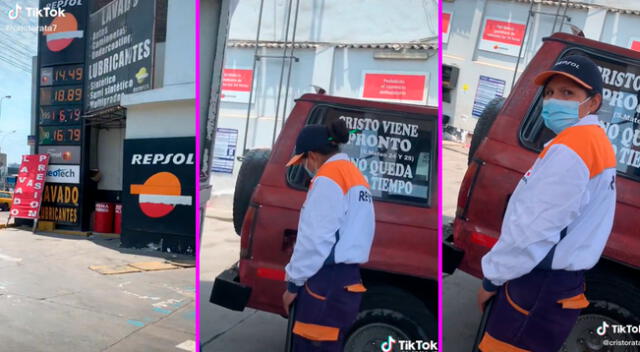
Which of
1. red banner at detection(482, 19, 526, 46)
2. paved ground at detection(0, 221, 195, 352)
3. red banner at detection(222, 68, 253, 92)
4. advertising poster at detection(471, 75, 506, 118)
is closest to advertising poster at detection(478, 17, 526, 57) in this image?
red banner at detection(482, 19, 526, 46)

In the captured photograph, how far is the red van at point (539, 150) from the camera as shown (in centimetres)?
169

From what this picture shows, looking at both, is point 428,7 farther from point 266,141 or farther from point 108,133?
point 108,133

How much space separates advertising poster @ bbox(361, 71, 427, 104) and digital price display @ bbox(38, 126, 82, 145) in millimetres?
2565

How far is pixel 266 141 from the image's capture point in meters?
1.62

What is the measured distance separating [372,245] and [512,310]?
45 centimetres

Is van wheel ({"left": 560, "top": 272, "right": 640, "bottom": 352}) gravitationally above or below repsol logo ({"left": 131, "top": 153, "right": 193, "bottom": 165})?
below

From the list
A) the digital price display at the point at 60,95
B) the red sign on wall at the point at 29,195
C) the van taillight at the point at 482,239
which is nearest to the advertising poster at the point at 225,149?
the van taillight at the point at 482,239

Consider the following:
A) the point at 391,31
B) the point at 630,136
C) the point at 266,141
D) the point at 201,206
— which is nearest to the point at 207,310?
the point at 201,206

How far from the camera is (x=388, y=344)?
1.67m

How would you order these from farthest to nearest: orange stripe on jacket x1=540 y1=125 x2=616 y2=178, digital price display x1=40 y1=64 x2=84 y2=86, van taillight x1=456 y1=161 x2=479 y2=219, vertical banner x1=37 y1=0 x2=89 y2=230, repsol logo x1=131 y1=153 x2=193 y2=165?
digital price display x1=40 y1=64 x2=84 y2=86, vertical banner x1=37 y1=0 x2=89 y2=230, repsol logo x1=131 y1=153 x2=193 y2=165, van taillight x1=456 y1=161 x2=479 y2=219, orange stripe on jacket x1=540 y1=125 x2=616 y2=178

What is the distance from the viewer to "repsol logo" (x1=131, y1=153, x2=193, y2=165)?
2152 millimetres

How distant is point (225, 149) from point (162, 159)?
0.68 m

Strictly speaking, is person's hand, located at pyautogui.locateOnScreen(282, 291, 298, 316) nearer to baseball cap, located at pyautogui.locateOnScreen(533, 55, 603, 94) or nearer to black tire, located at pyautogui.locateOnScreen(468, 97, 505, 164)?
black tire, located at pyautogui.locateOnScreen(468, 97, 505, 164)

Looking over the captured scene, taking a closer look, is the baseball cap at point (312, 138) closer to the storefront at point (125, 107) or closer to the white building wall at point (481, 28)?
the white building wall at point (481, 28)
